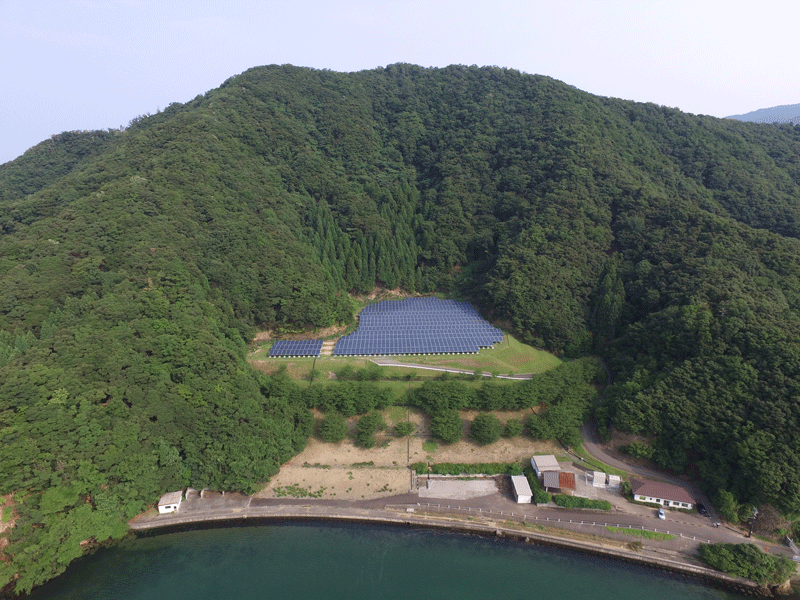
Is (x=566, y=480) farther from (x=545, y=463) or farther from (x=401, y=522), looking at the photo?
(x=401, y=522)

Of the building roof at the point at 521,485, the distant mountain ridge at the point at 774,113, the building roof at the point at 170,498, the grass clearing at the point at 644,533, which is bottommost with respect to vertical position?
the grass clearing at the point at 644,533

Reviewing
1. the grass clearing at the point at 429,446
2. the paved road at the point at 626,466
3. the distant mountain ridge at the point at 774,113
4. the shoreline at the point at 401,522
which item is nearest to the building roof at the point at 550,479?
the shoreline at the point at 401,522

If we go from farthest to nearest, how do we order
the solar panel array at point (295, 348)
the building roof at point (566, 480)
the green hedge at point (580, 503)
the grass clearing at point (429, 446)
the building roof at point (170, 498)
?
the solar panel array at point (295, 348) < the grass clearing at point (429, 446) < the building roof at point (566, 480) < the building roof at point (170, 498) < the green hedge at point (580, 503)

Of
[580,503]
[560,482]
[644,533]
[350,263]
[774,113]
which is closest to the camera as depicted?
[644,533]

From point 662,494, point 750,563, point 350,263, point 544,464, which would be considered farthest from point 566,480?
point 350,263

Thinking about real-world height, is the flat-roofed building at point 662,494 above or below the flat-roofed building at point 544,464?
below

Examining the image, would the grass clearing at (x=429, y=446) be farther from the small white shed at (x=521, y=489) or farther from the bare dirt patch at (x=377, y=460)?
the small white shed at (x=521, y=489)

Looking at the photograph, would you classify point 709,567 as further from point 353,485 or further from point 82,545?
point 82,545
